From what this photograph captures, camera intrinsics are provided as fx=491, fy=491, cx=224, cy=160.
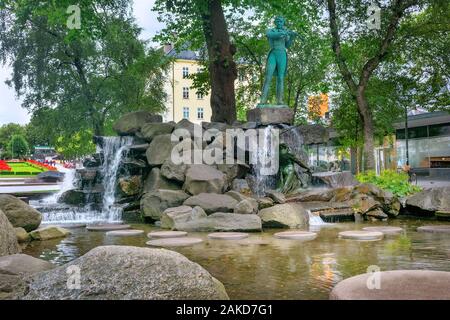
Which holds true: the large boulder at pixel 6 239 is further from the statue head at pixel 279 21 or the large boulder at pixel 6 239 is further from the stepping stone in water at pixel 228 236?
the statue head at pixel 279 21

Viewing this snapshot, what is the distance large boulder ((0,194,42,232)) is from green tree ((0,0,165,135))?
16.4 m

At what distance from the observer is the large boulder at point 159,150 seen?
13984 millimetres

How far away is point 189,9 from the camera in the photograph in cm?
1973

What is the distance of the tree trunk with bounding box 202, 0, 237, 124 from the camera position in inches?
760

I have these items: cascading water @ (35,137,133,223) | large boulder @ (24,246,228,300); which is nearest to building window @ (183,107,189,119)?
cascading water @ (35,137,133,223)

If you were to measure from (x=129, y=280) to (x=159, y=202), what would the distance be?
813cm

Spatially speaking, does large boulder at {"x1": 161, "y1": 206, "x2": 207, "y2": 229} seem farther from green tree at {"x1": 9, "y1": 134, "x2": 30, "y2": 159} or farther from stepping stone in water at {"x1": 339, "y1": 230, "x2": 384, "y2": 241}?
green tree at {"x1": 9, "y1": 134, "x2": 30, "y2": 159}

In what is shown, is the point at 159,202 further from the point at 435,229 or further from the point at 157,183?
the point at 435,229

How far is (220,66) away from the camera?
19.4 metres

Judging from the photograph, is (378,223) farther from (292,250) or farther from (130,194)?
(130,194)

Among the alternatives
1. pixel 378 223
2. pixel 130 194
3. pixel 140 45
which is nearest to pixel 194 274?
pixel 378 223

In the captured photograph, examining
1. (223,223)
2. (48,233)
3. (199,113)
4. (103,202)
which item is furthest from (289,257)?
(199,113)

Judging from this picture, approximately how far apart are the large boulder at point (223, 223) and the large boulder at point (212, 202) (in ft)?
2.49

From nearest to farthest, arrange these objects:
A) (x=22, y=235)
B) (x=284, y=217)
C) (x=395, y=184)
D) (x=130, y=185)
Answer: (x=22, y=235) → (x=284, y=217) → (x=130, y=185) → (x=395, y=184)
